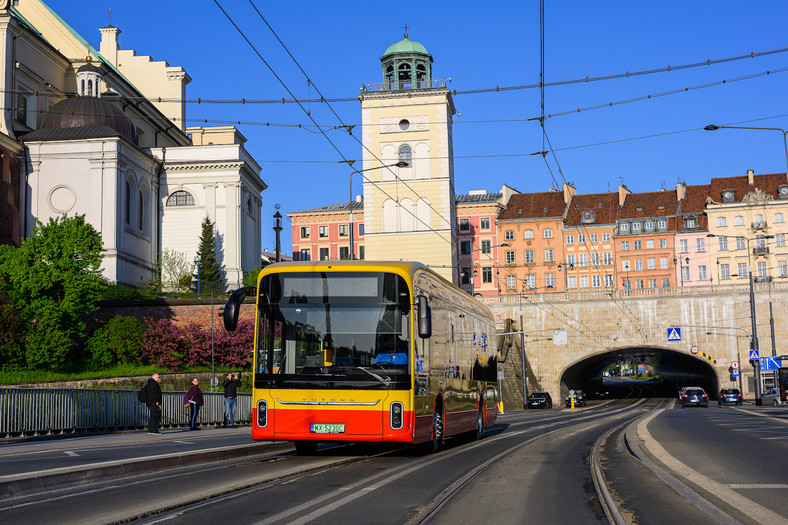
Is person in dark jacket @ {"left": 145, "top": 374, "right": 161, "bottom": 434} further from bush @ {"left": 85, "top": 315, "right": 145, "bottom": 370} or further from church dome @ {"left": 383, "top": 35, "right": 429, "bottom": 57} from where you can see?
church dome @ {"left": 383, "top": 35, "right": 429, "bottom": 57}

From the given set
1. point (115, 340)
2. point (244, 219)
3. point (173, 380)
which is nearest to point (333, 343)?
point (173, 380)

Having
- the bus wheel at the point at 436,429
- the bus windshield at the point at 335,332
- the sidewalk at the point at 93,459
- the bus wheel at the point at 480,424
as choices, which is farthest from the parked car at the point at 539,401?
the bus windshield at the point at 335,332

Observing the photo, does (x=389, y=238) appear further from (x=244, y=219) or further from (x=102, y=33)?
(x=102, y=33)

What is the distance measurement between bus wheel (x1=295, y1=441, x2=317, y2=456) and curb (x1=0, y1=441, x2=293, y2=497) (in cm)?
96

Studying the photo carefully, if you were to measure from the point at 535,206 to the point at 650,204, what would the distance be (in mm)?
12547

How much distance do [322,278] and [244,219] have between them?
6066cm

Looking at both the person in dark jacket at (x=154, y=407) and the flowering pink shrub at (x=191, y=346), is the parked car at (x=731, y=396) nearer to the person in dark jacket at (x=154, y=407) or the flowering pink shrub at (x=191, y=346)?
the flowering pink shrub at (x=191, y=346)

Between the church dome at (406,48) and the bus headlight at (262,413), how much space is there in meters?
70.7

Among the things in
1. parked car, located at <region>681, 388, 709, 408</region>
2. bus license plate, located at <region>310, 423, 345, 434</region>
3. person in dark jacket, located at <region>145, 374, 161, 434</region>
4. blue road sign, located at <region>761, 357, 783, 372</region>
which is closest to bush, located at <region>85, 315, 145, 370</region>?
person in dark jacket, located at <region>145, 374, 161, 434</region>

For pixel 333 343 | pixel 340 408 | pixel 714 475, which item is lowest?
pixel 714 475

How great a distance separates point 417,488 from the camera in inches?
422

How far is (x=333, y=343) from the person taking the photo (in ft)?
46.5

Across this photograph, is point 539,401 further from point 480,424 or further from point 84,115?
point 480,424

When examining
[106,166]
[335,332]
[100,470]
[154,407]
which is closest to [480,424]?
[154,407]
